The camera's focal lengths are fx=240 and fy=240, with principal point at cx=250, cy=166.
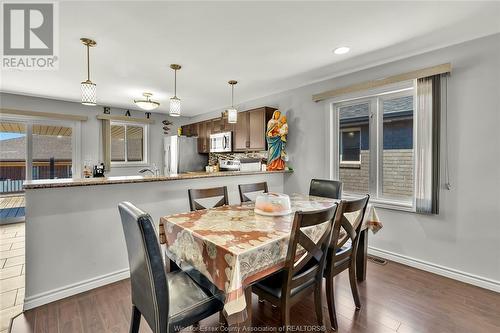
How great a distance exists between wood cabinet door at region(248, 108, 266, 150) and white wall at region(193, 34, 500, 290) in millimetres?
1933

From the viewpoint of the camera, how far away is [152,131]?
19.6 ft

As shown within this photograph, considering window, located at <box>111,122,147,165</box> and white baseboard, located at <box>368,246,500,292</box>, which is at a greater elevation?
window, located at <box>111,122,147,165</box>

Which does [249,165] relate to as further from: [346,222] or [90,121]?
[90,121]

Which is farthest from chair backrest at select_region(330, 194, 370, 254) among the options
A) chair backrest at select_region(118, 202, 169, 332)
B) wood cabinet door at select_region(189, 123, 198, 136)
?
wood cabinet door at select_region(189, 123, 198, 136)

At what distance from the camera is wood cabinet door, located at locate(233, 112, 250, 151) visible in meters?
4.55

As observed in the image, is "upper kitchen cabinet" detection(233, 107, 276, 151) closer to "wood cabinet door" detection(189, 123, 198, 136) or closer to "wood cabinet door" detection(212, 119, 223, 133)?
"wood cabinet door" detection(212, 119, 223, 133)

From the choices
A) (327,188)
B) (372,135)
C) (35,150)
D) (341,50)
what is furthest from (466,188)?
(35,150)

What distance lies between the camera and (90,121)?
5.03 m

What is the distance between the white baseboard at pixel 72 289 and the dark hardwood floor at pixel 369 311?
0.17 feet

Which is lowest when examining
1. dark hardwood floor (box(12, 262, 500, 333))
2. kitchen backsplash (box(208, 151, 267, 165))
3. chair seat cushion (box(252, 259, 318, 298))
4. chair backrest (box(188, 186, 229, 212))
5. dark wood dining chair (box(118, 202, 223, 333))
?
dark hardwood floor (box(12, 262, 500, 333))

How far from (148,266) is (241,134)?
3751 mm

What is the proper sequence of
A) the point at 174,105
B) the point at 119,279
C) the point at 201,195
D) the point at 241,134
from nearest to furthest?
the point at 201,195 < the point at 119,279 < the point at 174,105 < the point at 241,134

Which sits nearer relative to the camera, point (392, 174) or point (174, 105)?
point (174, 105)

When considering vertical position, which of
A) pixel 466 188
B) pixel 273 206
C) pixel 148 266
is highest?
pixel 466 188
